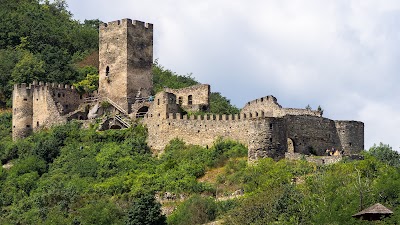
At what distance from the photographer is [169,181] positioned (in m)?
63.3

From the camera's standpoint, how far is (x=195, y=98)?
70438mm

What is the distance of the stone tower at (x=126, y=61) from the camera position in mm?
72125

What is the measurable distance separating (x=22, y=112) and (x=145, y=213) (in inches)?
653

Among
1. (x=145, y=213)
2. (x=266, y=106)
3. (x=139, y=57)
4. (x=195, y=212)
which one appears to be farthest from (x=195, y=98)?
(x=145, y=213)

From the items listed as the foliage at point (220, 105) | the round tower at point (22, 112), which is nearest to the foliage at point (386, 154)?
the foliage at point (220, 105)

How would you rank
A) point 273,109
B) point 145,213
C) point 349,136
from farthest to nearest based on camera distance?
point 273,109
point 349,136
point 145,213

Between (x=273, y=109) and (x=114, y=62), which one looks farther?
(x=114, y=62)

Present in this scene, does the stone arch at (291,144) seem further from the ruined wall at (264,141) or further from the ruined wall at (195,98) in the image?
the ruined wall at (195,98)

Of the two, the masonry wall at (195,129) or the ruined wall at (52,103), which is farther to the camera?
the ruined wall at (52,103)

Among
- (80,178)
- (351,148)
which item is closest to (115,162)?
(80,178)

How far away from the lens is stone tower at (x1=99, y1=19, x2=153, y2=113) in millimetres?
72125

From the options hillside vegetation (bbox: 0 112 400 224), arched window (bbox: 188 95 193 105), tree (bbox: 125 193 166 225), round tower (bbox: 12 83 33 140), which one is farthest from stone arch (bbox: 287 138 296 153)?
round tower (bbox: 12 83 33 140)

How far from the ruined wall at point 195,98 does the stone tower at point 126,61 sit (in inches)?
103

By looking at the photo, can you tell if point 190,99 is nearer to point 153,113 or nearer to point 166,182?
point 153,113
